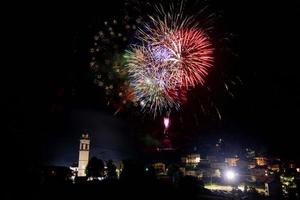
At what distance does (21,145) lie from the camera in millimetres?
8289

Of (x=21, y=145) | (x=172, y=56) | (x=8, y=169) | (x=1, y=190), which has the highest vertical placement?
(x=172, y=56)

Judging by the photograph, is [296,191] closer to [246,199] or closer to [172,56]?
[246,199]

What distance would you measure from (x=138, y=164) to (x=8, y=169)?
10199 millimetres

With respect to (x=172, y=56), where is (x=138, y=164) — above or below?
below

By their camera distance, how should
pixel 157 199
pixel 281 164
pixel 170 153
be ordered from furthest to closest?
pixel 170 153 < pixel 281 164 < pixel 157 199

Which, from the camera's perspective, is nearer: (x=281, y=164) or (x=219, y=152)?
(x=281, y=164)

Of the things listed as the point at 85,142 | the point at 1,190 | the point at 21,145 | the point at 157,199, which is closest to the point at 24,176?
the point at 1,190

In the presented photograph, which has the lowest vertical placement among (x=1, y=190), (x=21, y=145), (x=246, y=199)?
(x=246, y=199)

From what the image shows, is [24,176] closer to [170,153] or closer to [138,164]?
[138,164]

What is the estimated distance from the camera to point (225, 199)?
565 inches

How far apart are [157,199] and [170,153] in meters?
72.0

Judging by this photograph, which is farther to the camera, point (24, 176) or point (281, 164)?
point (281, 164)

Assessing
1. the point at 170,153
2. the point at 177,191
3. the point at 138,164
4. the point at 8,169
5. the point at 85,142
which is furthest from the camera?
the point at 170,153

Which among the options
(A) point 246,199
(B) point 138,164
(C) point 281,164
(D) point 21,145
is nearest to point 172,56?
(B) point 138,164
